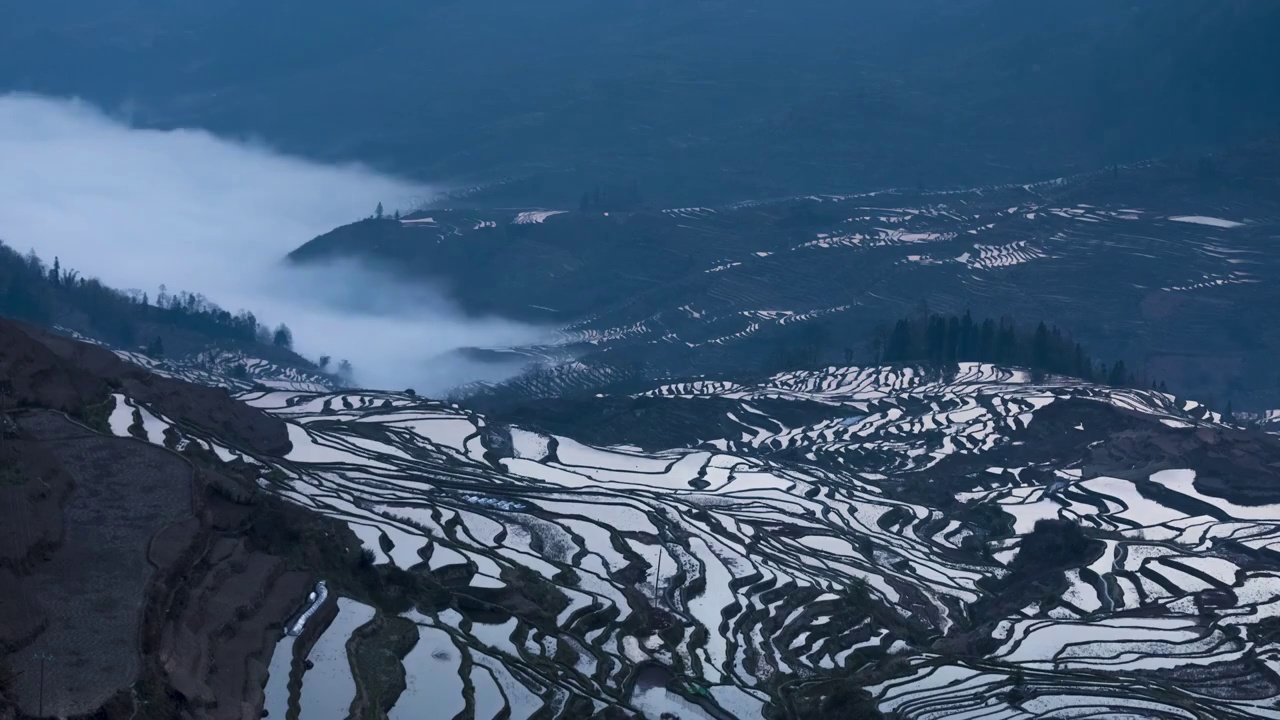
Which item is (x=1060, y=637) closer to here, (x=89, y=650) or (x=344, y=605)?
(x=344, y=605)

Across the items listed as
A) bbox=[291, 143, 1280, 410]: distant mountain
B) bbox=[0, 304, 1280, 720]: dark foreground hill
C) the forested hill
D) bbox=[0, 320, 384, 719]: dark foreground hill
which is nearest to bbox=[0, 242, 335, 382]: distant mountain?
the forested hill

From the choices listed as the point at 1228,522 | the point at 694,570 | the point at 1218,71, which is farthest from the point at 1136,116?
the point at 694,570

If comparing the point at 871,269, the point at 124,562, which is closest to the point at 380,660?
the point at 124,562

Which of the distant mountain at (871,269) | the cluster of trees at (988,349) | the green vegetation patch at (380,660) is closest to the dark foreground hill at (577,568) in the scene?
the green vegetation patch at (380,660)

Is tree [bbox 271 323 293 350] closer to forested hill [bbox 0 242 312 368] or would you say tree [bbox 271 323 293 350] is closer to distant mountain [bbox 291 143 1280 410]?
forested hill [bbox 0 242 312 368]

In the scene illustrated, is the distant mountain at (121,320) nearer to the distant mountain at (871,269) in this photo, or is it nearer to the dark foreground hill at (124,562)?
the distant mountain at (871,269)

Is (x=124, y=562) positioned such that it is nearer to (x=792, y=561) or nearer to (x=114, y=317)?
(x=792, y=561)
